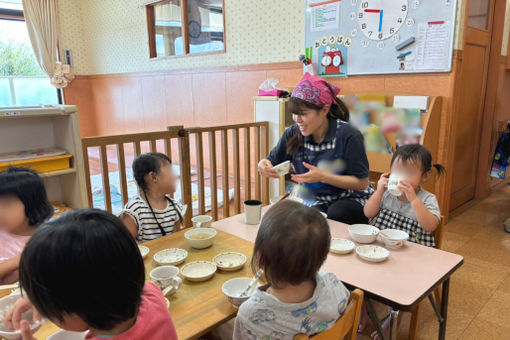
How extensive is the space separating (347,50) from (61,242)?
10.0 ft

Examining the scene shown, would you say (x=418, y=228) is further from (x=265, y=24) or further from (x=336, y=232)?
(x=265, y=24)

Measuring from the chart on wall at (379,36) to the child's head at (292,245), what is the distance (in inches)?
95.9

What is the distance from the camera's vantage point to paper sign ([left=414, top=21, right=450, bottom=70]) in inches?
108

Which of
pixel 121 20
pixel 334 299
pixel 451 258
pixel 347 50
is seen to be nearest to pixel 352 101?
pixel 347 50

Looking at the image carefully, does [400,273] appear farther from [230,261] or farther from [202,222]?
[202,222]

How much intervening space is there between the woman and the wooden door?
5.13ft

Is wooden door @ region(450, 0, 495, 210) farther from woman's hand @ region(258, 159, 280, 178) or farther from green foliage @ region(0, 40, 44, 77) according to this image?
green foliage @ region(0, 40, 44, 77)

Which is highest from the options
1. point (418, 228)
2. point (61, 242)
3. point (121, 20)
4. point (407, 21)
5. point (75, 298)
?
point (121, 20)

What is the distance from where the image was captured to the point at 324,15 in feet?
10.9

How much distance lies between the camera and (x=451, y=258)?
4.30 feet

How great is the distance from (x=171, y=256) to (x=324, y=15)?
277cm

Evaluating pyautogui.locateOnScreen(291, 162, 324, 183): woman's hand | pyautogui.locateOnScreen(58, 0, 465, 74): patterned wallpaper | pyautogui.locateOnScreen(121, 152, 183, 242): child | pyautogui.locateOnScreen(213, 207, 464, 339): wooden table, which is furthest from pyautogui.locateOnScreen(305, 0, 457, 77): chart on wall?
pyautogui.locateOnScreen(121, 152, 183, 242): child

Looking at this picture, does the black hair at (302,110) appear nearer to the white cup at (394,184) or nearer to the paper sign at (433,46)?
the white cup at (394,184)

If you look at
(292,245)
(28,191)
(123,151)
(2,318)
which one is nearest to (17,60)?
(123,151)
